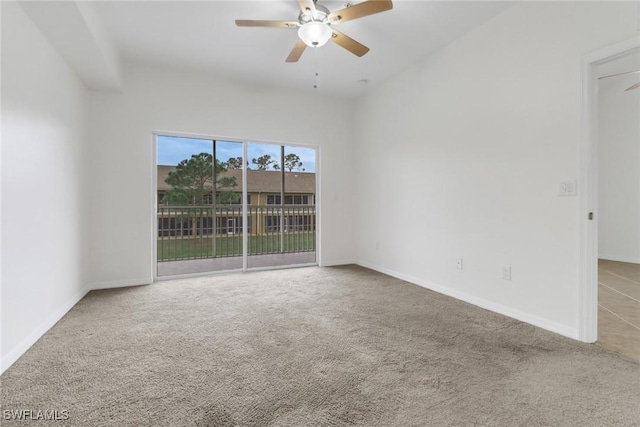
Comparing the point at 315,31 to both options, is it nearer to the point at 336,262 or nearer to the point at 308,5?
the point at 308,5

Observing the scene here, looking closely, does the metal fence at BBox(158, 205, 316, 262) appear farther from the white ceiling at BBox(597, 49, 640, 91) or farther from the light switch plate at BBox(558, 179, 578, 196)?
the white ceiling at BBox(597, 49, 640, 91)

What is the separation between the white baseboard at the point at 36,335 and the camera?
5.97 ft

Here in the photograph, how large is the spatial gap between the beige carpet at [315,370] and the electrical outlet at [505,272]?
359mm

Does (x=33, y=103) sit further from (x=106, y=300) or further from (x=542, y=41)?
(x=542, y=41)

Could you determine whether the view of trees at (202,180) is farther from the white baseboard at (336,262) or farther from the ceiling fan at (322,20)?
the ceiling fan at (322,20)

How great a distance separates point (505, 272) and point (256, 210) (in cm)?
394

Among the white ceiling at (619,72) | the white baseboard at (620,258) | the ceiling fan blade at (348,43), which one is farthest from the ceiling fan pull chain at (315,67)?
the white baseboard at (620,258)

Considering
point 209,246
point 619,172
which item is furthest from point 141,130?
point 619,172

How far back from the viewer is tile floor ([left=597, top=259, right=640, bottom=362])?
2135mm

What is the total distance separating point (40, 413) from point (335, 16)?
3.05 metres

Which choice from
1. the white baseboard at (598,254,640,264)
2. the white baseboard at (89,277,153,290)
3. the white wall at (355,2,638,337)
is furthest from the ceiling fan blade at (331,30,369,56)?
the white baseboard at (598,254,640,264)

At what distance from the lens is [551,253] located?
2371 mm

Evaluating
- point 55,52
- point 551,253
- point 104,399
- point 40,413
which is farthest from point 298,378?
point 55,52

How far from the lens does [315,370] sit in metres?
1.78
